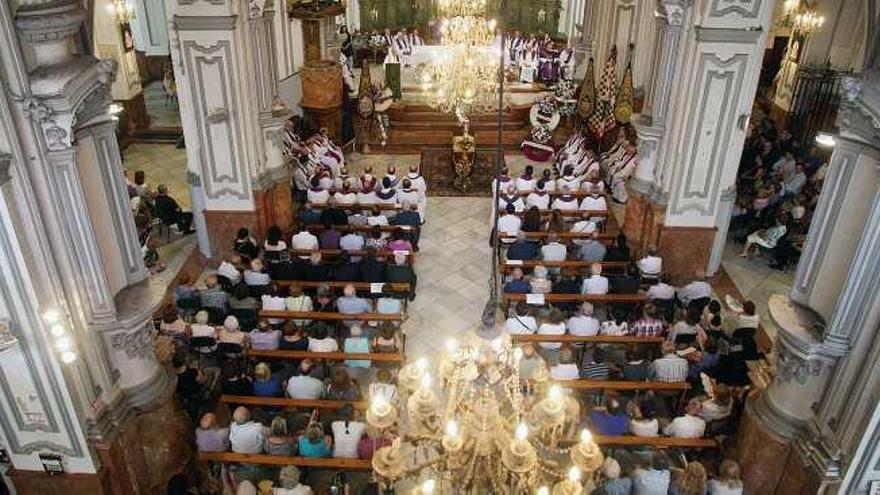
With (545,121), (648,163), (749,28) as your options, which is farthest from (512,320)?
(545,121)

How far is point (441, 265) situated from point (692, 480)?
236 inches

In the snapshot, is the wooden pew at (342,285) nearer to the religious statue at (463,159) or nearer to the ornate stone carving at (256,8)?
the ornate stone carving at (256,8)

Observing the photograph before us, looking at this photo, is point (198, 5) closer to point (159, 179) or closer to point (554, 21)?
point (159, 179)

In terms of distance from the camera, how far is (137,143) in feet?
55.1

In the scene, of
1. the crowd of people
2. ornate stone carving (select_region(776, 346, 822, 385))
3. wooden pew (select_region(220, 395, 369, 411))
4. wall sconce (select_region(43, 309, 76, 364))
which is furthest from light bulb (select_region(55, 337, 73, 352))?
the crowd of people

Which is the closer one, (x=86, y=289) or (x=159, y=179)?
(x=86, y=289)

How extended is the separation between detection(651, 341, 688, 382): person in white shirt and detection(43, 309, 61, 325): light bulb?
256 inches

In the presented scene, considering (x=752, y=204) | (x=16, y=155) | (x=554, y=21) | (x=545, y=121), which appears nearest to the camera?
(x=16, y=155)

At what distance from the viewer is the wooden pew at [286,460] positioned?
24.1ft

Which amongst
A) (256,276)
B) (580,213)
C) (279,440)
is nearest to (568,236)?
(580,213)

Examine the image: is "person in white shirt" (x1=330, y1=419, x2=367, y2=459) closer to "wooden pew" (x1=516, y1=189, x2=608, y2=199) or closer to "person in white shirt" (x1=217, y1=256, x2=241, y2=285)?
"person in white shirt" (x1=217, y1=256, x2=241, y2=285)

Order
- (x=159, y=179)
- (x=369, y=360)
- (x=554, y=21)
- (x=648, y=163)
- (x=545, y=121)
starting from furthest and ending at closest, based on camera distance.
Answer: (x=554, y=21)
(x=545, y=121)
(x=159, y=179)
(x=648, y=163)
(x=369, y=360)

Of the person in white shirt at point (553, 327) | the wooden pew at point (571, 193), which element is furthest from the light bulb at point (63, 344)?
→ the wooden pew at point (571, 193)

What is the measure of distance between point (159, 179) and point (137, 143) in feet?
8.28
